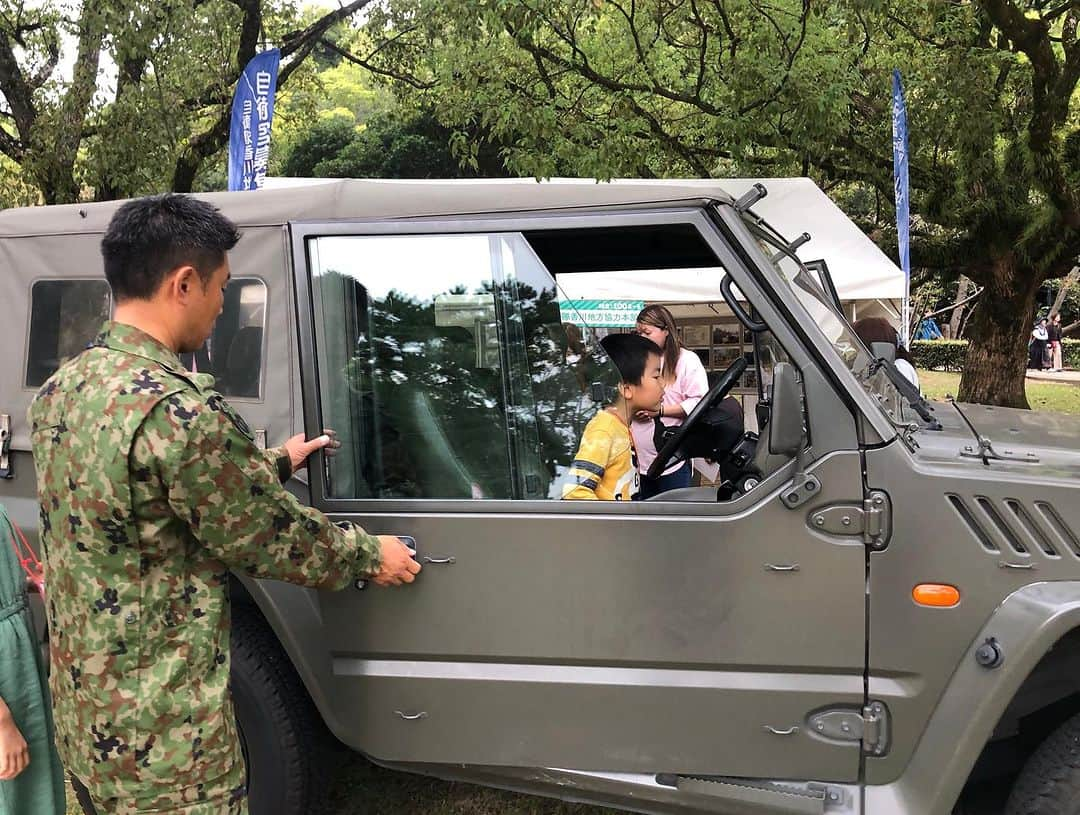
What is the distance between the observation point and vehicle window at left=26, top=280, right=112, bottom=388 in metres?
2.57

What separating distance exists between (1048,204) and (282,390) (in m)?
9.61

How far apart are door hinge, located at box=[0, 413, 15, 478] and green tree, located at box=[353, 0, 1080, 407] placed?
5.15m

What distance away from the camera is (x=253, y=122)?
25.5ft

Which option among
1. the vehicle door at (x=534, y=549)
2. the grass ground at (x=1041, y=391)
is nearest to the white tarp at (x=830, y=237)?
the vehicle door at (x=534, y=549)

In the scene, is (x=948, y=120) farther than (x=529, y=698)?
Yes

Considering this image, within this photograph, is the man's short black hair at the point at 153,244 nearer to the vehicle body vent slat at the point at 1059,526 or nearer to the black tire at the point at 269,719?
the black tire at the point at 269,719

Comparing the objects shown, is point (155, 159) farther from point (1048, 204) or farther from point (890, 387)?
point (1048, 204)

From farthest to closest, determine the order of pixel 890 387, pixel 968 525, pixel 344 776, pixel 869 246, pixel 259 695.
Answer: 1. pixel 869 246
2. pixel 344 776
3. pixel 890 387
4. pixel 259 695
5. pixel 968 525

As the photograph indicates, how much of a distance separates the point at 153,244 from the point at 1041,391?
64.0 ft

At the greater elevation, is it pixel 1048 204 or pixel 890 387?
pixel 1048 204

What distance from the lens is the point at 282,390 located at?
2412 millimetres

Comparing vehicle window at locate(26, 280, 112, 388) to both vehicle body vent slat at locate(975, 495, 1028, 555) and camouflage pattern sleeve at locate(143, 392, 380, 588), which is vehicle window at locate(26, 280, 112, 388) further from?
vehicle body vent slat at locate(975, 495, 1028, 555)

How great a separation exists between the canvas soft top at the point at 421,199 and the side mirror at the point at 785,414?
0.56m

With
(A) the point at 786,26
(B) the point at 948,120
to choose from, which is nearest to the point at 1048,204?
(B) the point at 948,120
